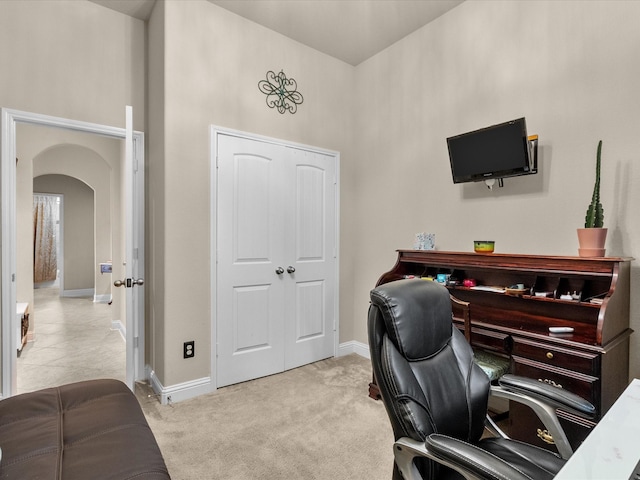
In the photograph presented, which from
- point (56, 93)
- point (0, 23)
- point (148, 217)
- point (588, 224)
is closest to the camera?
point (588, 224)

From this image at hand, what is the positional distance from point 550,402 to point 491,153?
1731mm

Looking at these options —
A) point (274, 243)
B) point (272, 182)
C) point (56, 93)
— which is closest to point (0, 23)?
point (56, 93)

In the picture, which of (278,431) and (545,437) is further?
(278,431)

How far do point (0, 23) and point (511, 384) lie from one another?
3.81m

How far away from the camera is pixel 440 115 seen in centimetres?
301

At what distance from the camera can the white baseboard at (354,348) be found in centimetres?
371

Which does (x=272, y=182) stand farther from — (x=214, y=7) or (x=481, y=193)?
(x=481, y=193)

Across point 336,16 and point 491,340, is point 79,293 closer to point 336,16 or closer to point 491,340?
point 336,16

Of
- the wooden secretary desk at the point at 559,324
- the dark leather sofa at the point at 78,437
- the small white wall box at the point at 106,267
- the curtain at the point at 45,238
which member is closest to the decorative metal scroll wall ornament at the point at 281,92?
the wooden secretary desk at the point at 559,324

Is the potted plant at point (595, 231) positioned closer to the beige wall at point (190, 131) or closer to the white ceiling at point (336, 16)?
the white ceiling at point (336, 16)

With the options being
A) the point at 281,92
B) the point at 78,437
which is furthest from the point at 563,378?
the point at 281,92

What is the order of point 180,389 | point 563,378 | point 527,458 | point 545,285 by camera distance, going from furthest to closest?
1. point 180,389
2. point 545,285
3. point 563,378
4. point 527,458

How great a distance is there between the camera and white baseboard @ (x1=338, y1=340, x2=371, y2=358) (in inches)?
146

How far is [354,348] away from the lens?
12.6ft
